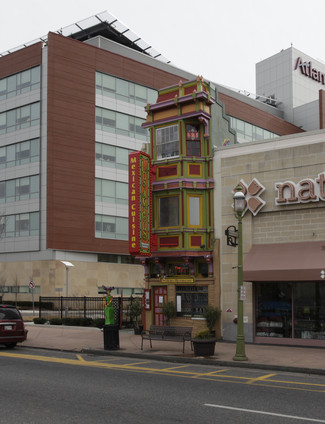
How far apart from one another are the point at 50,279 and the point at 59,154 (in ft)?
40.2

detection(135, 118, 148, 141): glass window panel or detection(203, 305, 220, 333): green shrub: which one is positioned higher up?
detection(135, 118, 148, 141): glass window panel

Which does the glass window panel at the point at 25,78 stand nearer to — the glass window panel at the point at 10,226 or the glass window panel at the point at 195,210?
the glass window panel at the point at 10,226

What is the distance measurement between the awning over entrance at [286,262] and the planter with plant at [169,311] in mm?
4247

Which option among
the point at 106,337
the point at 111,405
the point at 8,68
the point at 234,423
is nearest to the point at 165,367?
the point at 106,337

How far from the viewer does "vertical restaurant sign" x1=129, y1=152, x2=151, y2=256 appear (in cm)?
2336

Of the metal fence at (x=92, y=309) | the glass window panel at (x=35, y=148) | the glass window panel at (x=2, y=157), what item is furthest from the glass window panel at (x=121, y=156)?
the metal fence at (x=92, y=309)

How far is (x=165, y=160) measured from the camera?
24.9 metres

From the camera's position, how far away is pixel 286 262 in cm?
2088

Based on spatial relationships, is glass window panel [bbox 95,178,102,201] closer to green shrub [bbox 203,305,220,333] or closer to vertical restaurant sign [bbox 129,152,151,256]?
vertical restaurant sign [bbox 129,152,151,256]

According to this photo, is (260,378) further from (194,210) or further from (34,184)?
(34,184)

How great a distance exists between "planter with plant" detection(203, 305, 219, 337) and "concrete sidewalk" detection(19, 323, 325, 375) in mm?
1086

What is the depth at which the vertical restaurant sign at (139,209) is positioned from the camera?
23359mm

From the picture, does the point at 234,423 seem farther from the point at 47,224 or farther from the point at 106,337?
the point at 47,224

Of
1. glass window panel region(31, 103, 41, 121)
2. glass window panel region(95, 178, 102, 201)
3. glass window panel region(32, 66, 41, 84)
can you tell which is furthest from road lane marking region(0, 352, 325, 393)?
glass window panel region(32, 66, 41, 84)
